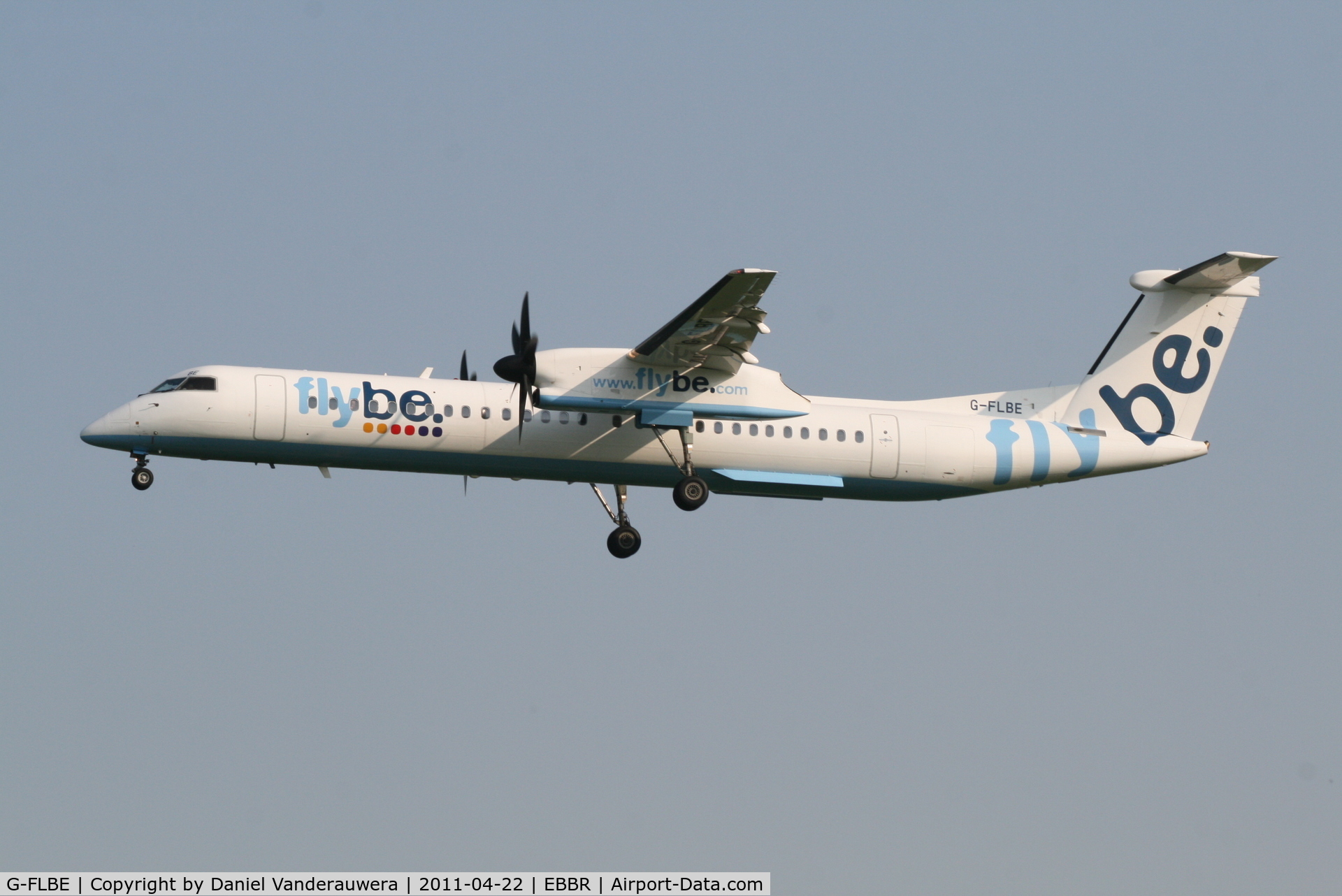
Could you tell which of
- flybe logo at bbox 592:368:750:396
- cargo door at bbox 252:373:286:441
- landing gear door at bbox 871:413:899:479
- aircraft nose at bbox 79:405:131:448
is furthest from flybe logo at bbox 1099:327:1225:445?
aircraft nose at bbox 79:405:131:448

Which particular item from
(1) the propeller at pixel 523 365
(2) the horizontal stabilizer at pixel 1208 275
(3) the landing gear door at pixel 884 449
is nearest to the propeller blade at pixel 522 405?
(1) the propeller at pixel 523 365

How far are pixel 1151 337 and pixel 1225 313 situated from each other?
51.1 inches

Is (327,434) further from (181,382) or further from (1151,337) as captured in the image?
(1151,337)

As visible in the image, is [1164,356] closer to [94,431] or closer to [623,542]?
[623,542]

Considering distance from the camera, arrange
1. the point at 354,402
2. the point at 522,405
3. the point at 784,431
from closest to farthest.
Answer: the point at 522,405, the point at 354,402, the point at 784,431

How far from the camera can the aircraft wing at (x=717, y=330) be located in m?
22.0

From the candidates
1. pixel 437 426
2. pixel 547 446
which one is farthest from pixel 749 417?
pixel 437 426

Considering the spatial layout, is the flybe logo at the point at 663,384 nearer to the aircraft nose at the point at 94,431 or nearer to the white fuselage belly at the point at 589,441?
the white fuselage belly at the point at 589,441

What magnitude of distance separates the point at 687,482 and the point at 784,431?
5.81 feet

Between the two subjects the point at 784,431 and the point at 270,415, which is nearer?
the point at 270,415

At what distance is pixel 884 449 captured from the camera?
2531cm

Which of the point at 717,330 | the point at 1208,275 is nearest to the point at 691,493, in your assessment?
the point at 717,330

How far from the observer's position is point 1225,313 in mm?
27234

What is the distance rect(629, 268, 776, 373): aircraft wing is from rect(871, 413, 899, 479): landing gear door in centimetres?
264
